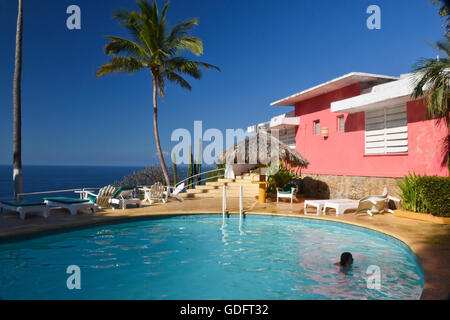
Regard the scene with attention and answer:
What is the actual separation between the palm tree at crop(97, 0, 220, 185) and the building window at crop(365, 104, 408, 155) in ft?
28.5

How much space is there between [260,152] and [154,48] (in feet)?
27.1

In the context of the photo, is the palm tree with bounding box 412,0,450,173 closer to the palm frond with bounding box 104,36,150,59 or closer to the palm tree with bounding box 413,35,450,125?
the palm tree with bounding box 413,35,450,125

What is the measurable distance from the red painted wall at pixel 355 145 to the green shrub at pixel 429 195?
1.42 metres

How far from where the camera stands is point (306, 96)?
1539cm

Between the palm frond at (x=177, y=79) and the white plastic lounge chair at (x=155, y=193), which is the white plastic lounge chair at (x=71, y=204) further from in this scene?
the palm frond at (x=177, y=79)

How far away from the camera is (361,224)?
793 centimetres

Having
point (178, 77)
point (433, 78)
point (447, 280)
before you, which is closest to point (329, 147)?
point (433, 78)

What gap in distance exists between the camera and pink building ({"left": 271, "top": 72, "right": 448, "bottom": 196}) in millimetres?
9945

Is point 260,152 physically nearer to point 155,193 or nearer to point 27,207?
point 155,193

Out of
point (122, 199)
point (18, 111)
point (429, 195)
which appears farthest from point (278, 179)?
point (18, 111)

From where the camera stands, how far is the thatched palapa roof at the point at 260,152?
12.4 meters

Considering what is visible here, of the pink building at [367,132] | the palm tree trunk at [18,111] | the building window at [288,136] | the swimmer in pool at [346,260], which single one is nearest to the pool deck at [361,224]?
the swimmer in pool at [346,260]
